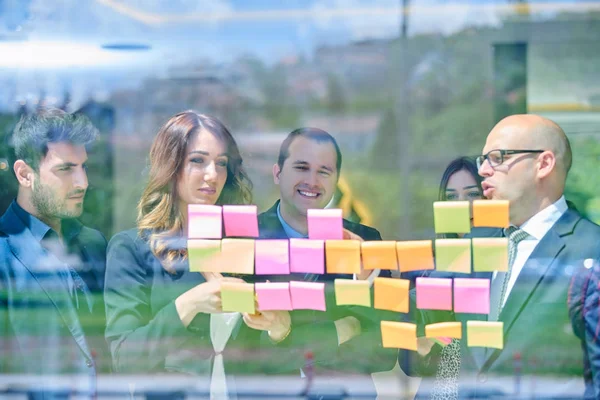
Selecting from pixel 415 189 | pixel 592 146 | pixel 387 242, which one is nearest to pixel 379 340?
pixel 387 242

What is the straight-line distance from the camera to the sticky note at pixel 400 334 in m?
2.14

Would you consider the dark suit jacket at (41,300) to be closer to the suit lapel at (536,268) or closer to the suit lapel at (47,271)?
the suit lapel at (47,271)

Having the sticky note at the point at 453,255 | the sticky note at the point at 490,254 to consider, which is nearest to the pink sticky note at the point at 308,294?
the sticky note at the point at 453,255

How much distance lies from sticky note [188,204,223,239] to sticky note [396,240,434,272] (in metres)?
0.53

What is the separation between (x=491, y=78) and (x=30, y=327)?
1.67 meters

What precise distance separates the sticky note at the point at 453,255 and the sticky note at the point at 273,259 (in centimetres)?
43

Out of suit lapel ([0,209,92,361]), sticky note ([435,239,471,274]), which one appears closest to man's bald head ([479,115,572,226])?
sticky note ([435,239,471,274])

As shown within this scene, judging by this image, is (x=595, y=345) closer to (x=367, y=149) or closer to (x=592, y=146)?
(x=592, y=146)

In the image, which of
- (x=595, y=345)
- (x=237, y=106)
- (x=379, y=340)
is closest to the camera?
(x=595, y=345)

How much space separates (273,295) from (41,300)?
0.79 meters

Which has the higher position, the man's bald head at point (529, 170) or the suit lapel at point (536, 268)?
the man's bald head at point (529, 170)

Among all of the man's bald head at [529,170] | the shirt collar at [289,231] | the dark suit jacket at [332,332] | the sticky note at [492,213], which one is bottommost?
the dark suit jacket at [332,332]

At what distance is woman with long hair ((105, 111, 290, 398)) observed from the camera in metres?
Result: 2.19

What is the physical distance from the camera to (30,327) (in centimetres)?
238
